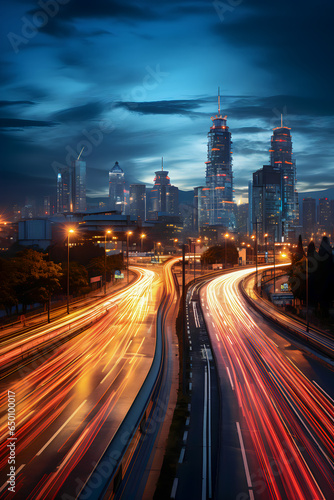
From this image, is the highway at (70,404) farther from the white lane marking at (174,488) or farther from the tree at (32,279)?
the tree at (32,279)

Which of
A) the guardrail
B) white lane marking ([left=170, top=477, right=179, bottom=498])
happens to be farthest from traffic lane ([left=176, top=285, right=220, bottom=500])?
the guardrail

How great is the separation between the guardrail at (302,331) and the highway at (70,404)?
13.9 metres

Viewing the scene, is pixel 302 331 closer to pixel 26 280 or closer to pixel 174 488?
pixel 174 488

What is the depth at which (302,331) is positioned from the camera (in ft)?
122

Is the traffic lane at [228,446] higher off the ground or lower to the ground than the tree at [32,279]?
lower

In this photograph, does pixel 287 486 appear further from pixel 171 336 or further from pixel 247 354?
pixel 171 336

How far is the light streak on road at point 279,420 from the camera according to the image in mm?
12984

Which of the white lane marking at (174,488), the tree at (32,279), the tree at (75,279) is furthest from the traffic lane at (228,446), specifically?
the tree at (75,279)

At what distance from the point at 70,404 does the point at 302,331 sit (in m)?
26.1

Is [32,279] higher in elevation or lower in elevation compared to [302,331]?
higher

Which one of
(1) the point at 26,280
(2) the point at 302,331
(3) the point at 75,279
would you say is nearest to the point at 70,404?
(1) the point at 26,280

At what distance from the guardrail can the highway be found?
13916mm

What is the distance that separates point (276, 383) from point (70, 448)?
13.7 metres

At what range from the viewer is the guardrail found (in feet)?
101
